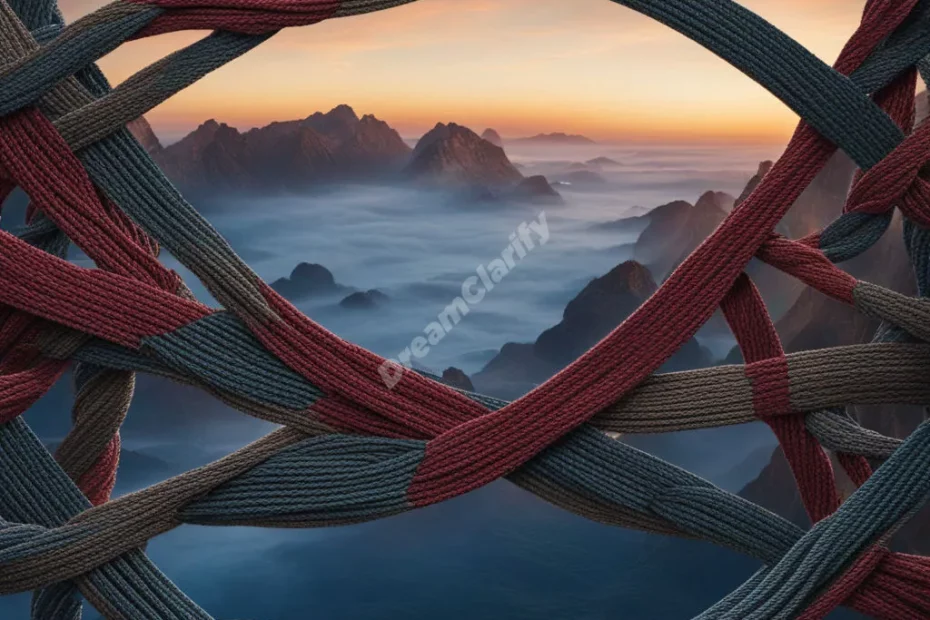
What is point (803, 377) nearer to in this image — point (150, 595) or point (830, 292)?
point (830, 292)

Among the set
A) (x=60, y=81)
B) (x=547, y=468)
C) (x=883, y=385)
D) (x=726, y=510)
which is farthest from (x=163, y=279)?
(x=883, y=385)

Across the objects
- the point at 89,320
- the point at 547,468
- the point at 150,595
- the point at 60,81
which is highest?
the point at 60,81

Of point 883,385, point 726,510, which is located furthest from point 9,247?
point 883,385

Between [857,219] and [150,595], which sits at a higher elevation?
[857,219]

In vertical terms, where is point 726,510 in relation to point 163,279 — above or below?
below

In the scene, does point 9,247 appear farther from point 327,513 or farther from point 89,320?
point 327,513

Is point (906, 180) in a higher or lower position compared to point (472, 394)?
higher
